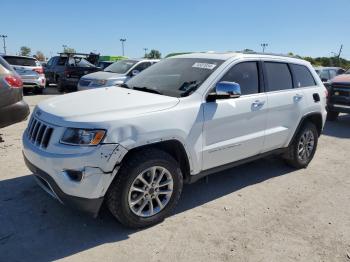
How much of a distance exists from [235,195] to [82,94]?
2.29 m

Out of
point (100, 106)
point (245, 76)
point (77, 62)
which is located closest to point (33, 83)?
point (77, 62)

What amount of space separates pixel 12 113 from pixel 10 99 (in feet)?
0.75

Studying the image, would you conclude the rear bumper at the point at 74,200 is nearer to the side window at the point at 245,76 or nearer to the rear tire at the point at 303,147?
the side window at the point at 245,76

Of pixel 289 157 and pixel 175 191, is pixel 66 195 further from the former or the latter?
pixel 289 157

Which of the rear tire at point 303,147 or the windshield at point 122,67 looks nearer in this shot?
the rear tire at point 303,147

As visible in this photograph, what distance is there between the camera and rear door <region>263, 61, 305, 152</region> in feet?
15.4

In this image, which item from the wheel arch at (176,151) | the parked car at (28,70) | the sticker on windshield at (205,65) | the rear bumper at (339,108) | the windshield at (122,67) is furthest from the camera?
the parked car at (28,70)

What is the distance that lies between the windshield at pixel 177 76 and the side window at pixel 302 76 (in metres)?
1.65

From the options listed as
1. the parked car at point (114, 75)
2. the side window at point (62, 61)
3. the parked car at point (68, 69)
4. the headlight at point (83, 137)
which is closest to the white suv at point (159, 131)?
the headlight at point (83, 137)

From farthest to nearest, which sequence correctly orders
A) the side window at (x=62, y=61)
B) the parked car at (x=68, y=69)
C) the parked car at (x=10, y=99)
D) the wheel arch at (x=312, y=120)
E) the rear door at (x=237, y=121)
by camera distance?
the side window at (x=62, y=61), the parked car at (x=68, y=69), the parked car at (x=10, y=99), the wheel arch at (x=312, y=120), the rear door at (x=237, y=121)

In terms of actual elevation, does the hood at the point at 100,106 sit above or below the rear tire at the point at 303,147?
above

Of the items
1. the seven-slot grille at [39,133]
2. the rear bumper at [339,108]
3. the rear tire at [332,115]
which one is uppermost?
the seven-slot grille at [39,133]

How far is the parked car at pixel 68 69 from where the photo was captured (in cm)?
1462

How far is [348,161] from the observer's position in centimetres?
635
